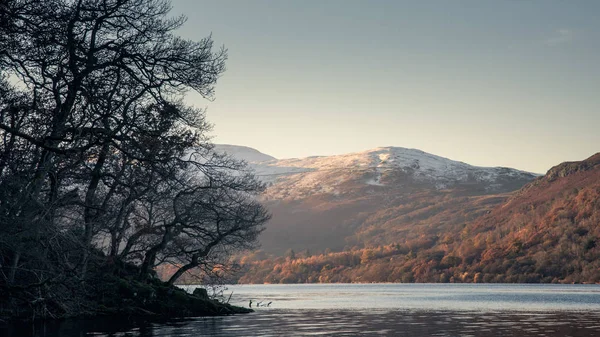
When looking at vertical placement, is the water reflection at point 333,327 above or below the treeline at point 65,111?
below

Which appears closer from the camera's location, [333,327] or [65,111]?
[65,111]

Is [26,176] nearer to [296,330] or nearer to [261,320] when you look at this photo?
[296,330]

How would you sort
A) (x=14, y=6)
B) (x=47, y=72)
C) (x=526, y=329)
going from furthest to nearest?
(x=526, y=329) < (x=47, y=72) < (x=14, y=6)

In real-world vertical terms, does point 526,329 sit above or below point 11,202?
below

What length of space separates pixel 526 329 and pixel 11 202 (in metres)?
27.2

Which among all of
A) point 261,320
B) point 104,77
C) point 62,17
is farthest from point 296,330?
point 62,17

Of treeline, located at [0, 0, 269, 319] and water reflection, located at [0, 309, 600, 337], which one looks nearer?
treeline, located at [0, 0, 269, 319]

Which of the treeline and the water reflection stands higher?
the treeline

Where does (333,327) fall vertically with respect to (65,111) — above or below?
below

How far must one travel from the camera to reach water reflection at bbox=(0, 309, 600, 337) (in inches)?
1496

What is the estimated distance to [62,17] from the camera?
29.8 metres

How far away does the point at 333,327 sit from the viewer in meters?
44.4

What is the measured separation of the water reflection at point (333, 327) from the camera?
38.0 meters

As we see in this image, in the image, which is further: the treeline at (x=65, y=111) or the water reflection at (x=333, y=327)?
the water reflection at (x=333, y=327)
